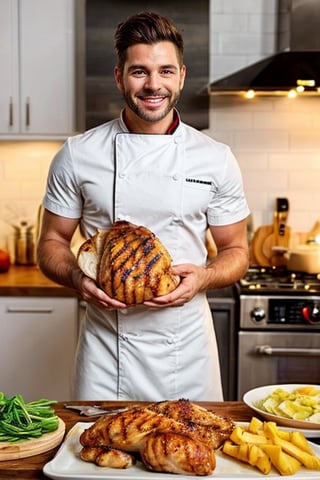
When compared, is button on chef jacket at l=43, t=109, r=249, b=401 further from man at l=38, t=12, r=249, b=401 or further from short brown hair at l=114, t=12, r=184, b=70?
short brown hair at l=114, t=12, r=184, b=70

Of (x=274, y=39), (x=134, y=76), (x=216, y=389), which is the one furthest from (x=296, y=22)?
(x=216, y=389)

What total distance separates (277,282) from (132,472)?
2.21m

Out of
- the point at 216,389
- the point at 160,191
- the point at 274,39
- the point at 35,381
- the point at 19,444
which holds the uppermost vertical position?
the point at 274,39

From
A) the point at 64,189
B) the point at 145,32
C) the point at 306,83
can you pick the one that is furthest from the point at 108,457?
the point at 306,83

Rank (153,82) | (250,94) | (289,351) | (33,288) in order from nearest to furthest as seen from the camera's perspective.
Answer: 1. (153,82)
2. (289,351)
3. (33,288)
4. (250,94)

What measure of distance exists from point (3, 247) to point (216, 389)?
2146 millimetres

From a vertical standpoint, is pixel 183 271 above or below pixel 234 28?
below

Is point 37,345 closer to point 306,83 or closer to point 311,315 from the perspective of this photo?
point 311,315

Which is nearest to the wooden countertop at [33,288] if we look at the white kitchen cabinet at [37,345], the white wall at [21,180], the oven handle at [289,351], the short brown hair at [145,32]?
the white kitchen cabinet at [37,345]

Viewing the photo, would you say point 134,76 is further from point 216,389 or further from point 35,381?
point 35,381

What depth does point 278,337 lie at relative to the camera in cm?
352

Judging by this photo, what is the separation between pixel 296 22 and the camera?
380 centimetres

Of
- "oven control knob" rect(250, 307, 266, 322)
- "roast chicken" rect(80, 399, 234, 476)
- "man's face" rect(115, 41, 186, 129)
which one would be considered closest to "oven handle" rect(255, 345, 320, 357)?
"oven control knob" rect(250, 307, 266, 322)

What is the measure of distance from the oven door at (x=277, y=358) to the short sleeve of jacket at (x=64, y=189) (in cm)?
129
